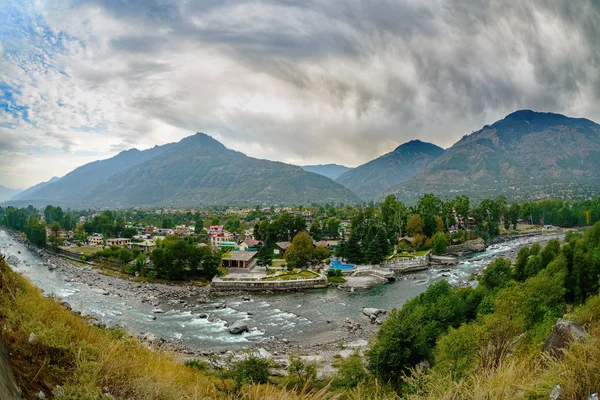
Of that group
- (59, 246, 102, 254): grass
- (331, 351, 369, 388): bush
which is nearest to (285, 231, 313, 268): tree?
(331, 351, 369, 388): bush

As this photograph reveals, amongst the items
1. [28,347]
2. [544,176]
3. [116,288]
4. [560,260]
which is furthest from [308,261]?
[544,176]

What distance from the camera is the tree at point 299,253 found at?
39.2 metres

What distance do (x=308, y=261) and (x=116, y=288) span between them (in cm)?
1968

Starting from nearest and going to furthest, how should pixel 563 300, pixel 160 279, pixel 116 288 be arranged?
pixel 563 300 → pixel 116 288 → pixel 160 279

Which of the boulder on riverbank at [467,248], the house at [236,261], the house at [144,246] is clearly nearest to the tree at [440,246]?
the boulder on riverbank at [467,248]

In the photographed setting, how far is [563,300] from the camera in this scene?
17734mm

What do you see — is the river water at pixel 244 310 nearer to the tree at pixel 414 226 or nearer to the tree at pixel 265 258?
the tree at pixel 265 258

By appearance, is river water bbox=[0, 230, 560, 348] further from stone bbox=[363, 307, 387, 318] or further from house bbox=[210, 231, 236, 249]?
house bbox=[210, 231, 236, 249]

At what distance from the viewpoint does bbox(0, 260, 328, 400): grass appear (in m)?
4.14

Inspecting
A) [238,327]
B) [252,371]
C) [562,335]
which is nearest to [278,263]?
[238,327]

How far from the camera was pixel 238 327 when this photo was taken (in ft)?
70.7

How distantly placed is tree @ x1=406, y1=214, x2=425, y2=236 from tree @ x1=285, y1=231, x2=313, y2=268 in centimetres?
1875

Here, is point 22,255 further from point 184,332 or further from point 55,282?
point 184,332

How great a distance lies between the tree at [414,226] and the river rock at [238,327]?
35653 millimetres
